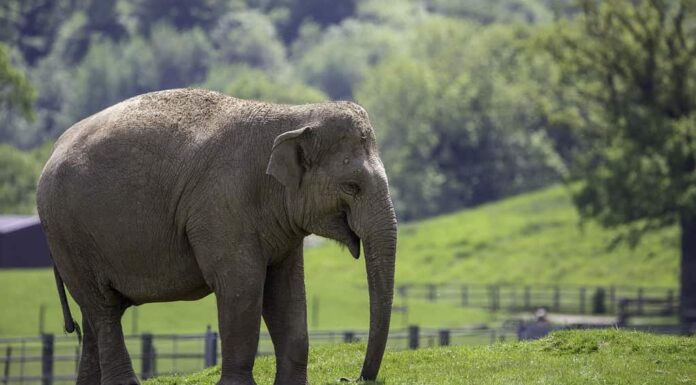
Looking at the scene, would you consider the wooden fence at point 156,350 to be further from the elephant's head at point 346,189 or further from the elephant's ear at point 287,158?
the elephant's ear at point 287,158

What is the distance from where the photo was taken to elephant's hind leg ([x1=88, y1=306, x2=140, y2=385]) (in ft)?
55.4

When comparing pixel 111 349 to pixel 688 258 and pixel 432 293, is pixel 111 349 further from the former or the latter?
pixel 432 293

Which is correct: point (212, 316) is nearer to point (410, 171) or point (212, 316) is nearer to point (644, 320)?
point (644, 320)

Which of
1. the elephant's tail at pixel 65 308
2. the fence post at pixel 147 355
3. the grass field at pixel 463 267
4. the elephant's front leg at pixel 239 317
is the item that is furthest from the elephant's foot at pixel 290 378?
the grass field at pixel 463 267

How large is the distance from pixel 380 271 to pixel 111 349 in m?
3.06

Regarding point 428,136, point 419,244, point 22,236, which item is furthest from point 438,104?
point 22,236

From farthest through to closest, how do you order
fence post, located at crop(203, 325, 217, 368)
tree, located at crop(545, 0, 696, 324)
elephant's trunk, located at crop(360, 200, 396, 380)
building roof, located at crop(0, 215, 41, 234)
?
building roof, located at crop(0, 215, 41, 234) < tree, located at crop(545, 0, 696, 324) < fence post, located at crop(203, 325, 217, 368) < elephant's trunk, located at crop(360, 200, 396, 380)

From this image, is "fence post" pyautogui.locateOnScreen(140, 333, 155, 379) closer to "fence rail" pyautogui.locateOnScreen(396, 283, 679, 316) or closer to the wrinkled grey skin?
the wrinkled grey skin

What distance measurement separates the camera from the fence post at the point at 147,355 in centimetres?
3196

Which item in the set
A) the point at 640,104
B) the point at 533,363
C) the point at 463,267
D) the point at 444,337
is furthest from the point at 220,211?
the point at 463,267

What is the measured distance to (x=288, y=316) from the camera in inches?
653

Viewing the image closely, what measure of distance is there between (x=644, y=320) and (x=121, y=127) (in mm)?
42558

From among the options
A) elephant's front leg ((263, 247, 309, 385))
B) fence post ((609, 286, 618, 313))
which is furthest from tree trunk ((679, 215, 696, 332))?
elephant's front leg ((263, 247, 309, 385))

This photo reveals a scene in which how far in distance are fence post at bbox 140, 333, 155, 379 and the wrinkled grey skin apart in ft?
47.6
